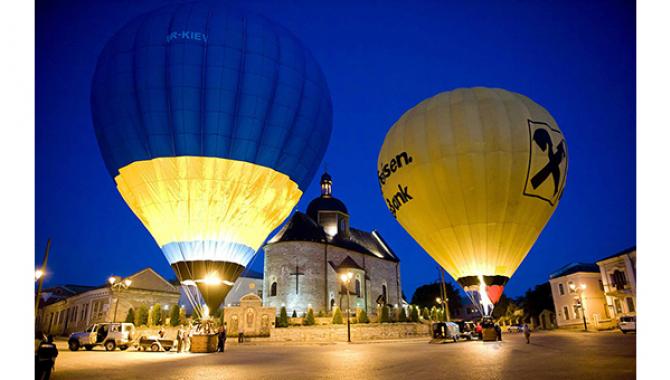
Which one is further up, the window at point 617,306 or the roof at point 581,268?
the roof at point 581,268

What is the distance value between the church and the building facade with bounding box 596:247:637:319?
22.0m

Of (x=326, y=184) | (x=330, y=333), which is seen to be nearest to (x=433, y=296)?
(x=326, y=184)

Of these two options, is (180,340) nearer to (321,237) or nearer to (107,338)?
(107,338)

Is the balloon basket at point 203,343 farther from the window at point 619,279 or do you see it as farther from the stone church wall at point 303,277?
the window at point 619,279

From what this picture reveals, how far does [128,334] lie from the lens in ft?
62.3

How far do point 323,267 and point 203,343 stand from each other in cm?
2702

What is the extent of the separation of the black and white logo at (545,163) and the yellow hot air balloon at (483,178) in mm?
31

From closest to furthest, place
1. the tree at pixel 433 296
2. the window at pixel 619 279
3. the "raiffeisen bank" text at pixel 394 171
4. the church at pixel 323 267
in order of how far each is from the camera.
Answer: the "raiffeisen bank" text at pixel 394 171 < the window at pixel 619 279 < the church at pixel 323 267 < the tree at pixel 433 296

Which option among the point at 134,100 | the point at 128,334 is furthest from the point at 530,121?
the point at 128,334

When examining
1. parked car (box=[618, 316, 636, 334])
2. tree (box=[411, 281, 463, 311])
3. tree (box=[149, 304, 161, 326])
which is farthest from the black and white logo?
tree (box=[411, 281, 463, 311])

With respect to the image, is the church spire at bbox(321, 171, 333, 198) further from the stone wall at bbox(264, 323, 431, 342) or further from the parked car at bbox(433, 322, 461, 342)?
the parked car at bbox(433, 322, 461, 342)

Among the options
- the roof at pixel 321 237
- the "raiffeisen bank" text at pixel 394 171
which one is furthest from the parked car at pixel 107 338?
the roof at pixel 321 237

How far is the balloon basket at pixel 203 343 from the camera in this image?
Answer: 594 inches

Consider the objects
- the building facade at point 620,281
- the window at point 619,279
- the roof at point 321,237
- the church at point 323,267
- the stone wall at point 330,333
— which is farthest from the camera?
the roof at point 321,237
